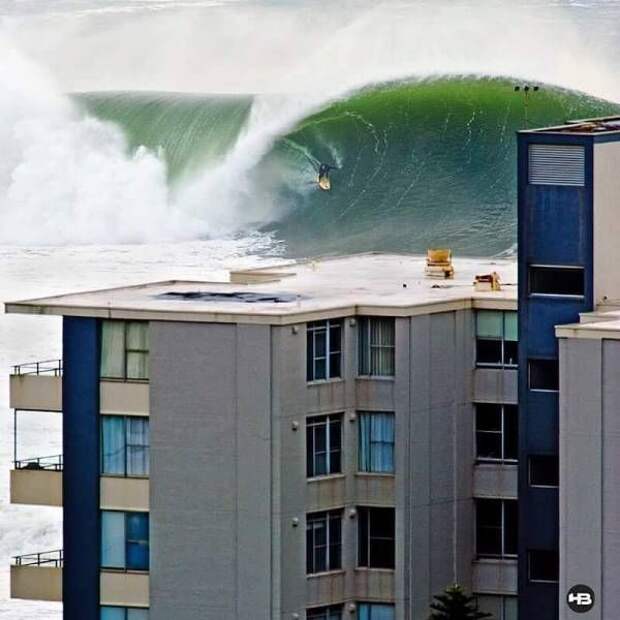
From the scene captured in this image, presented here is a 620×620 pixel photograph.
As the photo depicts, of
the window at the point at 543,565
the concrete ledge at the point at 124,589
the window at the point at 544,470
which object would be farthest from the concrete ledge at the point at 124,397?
the window at the point at 543,565

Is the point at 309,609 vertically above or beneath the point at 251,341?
beneath

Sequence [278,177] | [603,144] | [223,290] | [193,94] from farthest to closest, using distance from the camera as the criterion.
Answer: [193,94] < [278,177] < [223,290] < [603,144]

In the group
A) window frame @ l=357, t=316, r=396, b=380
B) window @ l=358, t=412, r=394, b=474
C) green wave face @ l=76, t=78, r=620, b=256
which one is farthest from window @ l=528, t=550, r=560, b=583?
green wave face @ l=76, t=78, r=620, b=256

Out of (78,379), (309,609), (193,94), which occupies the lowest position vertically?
(309,609)

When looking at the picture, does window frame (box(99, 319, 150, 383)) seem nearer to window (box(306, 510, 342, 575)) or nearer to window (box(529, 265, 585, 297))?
window (box(306, 510, 342, 575))

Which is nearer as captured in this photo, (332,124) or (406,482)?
(406,482)

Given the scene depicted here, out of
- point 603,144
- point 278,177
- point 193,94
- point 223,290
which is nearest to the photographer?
point 603,144

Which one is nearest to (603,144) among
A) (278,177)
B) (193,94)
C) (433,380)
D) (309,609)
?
(433,380)

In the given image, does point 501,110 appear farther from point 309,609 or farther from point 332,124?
point 309,609
